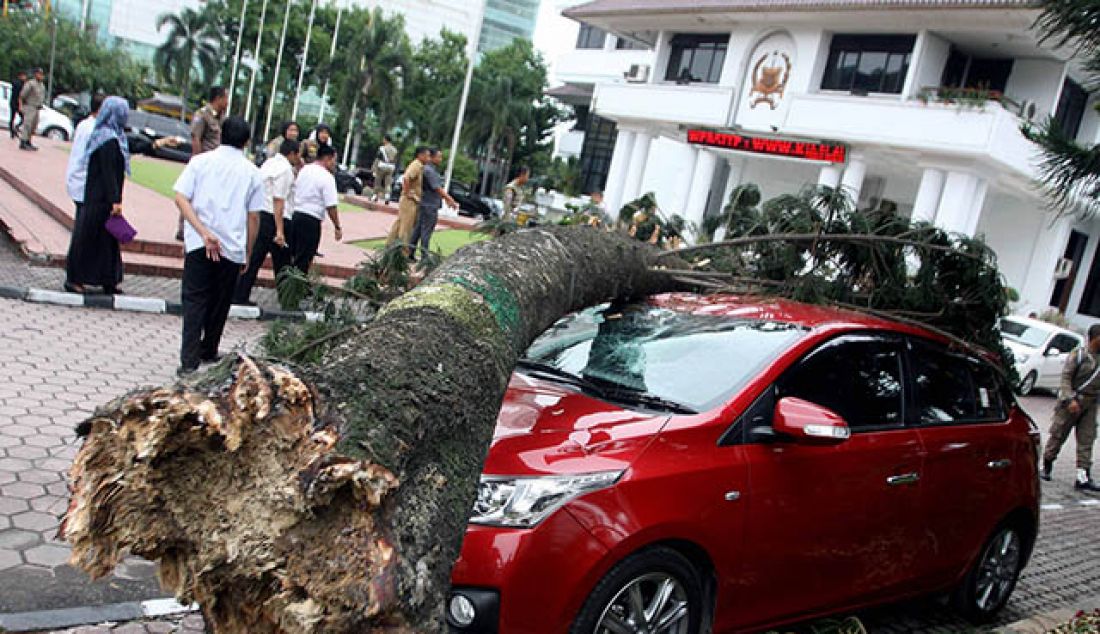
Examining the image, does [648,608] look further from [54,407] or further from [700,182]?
[700,182]

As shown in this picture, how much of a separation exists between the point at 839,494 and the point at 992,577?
6.74 ft

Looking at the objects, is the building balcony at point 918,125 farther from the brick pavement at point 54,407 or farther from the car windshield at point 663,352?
the car windshield at point 663,352

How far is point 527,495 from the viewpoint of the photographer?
3.19 m

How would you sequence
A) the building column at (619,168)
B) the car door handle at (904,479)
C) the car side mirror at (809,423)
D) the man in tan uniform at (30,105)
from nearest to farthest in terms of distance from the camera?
the car side mirror at (809,423), the car door handle at (904,479), the man in tan uniform at (30,105), the building column at (619,168)

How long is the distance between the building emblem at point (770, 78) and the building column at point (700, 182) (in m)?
2.58

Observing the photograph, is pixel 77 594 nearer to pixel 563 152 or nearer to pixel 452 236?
pixel 452 236

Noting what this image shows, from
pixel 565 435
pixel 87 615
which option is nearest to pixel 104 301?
pixel 87 615

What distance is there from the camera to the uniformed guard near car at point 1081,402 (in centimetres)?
959

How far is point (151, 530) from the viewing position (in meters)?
2.04

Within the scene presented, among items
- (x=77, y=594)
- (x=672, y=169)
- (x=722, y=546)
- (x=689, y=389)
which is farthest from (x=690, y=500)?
(x=672, y=169)

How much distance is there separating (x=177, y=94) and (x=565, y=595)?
83.5 m

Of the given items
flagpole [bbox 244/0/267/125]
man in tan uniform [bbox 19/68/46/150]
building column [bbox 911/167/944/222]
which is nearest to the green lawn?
man in tan uniform [bbox 19/68/46/150]

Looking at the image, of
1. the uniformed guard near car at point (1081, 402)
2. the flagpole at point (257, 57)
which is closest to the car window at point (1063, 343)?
the uniformed guard near car at point (1081, 402)

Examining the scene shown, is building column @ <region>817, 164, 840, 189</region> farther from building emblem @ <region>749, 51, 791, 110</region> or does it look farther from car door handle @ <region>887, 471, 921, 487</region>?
car door handle @ <region>887, 471, 921, 487</region>
